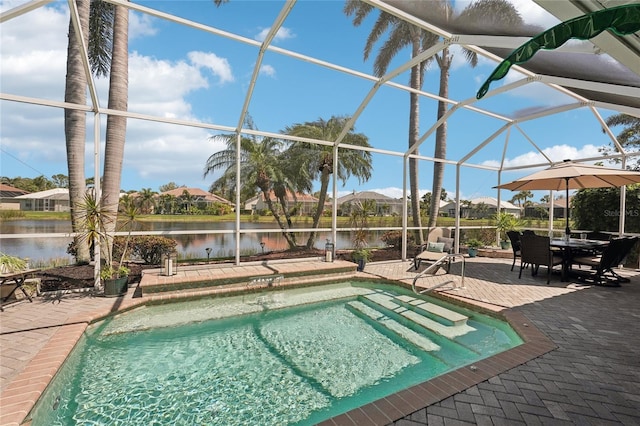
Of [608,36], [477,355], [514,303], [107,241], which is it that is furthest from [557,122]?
[107,241]

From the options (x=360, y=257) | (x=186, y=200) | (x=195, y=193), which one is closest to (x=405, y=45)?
(x=360, y=257)

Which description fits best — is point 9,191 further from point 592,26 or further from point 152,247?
point 592,26

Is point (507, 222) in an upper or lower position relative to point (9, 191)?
lower

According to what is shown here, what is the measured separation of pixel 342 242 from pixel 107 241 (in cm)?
563

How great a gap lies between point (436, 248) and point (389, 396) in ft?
20.2

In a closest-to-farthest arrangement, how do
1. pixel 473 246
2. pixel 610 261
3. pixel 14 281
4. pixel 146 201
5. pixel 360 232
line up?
pixel 14 281, pixel 610 261, pixel 146 201, pixel 360 232, pixel 473 246

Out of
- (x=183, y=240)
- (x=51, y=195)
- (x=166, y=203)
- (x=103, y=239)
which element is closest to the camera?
(x=103, y=239)

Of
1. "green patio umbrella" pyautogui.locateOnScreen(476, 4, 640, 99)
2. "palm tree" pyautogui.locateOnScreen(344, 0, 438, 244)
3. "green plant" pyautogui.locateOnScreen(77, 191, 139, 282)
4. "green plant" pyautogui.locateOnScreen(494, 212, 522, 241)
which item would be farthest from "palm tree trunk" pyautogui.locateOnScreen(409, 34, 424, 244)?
"green patio umbrella" pyautogui.locateOnScreen(476, 4, 640, 99)

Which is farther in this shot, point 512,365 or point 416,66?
point 416,66

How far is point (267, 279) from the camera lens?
254 inches

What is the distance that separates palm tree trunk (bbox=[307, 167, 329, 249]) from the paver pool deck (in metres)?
4.98

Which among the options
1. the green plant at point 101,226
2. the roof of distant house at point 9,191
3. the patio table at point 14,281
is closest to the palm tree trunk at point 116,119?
the green plant at point 101,226

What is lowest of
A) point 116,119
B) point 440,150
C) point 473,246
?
point 473,246

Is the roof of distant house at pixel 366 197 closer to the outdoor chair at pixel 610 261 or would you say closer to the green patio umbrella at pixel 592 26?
the outdoor chair at pixel 610 261
